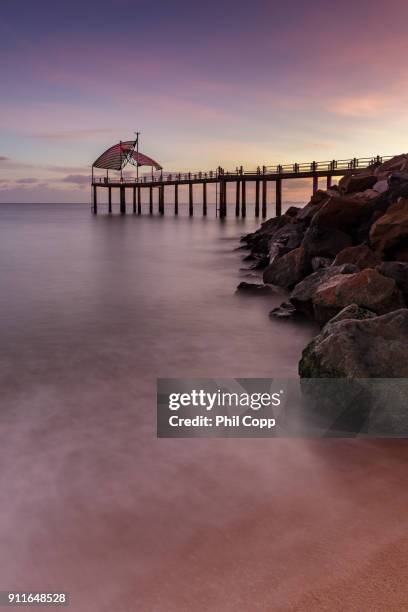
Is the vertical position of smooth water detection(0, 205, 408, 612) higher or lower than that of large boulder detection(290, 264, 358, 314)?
lower

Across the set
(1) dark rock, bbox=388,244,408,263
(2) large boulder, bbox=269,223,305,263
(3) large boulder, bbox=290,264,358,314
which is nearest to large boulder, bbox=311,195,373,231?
(2) large boulder, bbox=269,223,305,263

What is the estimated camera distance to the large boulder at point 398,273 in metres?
7.56

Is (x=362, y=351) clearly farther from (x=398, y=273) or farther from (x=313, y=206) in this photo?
(x=313, y=206)

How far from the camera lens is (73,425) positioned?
4.98m

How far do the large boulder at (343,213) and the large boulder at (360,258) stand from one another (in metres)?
2.25

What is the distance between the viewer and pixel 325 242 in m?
11.2

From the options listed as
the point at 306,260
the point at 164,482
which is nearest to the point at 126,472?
the point at 164,482

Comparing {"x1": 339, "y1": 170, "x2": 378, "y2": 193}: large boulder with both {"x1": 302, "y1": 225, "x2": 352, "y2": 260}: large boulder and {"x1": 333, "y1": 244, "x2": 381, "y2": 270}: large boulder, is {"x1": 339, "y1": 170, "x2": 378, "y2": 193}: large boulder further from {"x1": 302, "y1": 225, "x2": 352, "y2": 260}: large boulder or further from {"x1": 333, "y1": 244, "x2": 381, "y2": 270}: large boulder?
{"x1": 333, "y1": 244, "x2": 381, "y2": 270}: large boulder

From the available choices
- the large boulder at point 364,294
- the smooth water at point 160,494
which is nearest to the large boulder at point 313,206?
the large boulder at point 364,294

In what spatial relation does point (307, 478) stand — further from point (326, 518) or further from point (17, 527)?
point (17, 527)

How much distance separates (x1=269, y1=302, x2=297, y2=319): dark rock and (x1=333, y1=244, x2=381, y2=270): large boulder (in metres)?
1.08

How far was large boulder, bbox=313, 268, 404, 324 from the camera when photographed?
23.2ft

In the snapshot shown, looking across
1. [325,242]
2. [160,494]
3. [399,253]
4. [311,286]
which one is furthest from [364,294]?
[160,494]

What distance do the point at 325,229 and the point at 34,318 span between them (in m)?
6.18
